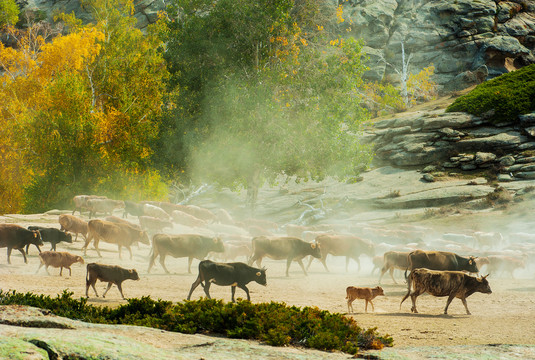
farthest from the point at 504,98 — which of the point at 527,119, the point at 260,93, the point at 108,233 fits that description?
the point at 108,233

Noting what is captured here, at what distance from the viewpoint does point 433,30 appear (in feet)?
294

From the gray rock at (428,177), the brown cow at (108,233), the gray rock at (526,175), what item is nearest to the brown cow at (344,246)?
the brown cow at (108,233)

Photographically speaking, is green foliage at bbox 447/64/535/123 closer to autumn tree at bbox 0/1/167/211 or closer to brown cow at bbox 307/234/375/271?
autumn tree at bbox 0/1/167/211

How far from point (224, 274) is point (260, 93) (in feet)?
80.8

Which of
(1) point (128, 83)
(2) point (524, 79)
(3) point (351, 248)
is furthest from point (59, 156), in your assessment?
(2) point (524, 79)

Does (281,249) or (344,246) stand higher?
(344,246)

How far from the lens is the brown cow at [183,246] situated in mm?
21109

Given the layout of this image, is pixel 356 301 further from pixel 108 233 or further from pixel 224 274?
pixel 108 233

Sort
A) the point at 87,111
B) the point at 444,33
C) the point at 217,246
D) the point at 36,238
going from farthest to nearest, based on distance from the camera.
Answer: the point at 444,33 < the point at 87,111 < the point at 217,246 < the point at 36,238

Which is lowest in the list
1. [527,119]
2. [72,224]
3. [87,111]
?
[72,224]

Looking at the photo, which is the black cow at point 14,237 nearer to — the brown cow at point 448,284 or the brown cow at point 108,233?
the brown cow at point 108,233

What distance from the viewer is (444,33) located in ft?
290

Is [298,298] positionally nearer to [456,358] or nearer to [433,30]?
[456,358]

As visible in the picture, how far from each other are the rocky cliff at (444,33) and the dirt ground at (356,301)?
6653 centimetres
